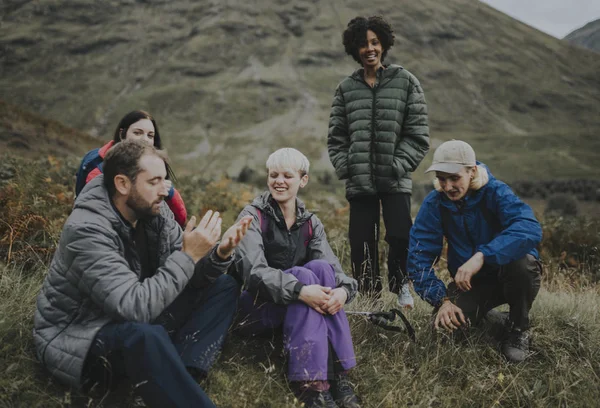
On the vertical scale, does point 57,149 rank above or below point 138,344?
below

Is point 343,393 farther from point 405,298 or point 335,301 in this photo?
point 405,298

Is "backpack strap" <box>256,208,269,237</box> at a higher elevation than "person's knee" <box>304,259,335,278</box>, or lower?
higher

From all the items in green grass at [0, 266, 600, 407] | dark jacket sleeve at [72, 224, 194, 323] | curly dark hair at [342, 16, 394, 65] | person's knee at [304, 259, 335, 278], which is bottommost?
green grass at [0, 266, 600, 407]

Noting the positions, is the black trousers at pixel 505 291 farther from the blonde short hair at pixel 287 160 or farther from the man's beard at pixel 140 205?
the man's beard at pixel 140 205

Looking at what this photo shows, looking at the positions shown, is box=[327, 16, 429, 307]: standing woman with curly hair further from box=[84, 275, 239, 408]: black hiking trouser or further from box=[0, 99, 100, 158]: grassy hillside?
box=[0, 99, 100, 158]: grassy hillside

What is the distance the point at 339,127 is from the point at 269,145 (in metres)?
64.4

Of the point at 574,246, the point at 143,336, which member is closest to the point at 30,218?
the point at 143,336

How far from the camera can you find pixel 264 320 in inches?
128

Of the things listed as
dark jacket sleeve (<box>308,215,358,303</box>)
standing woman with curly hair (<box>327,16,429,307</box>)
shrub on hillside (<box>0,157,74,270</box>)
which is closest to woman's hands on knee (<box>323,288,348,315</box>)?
dark jacket sleeve (<box>308,215,358,303</box>)

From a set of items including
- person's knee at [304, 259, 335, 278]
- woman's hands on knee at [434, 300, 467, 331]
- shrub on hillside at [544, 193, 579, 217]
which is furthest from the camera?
shrub on hillside at [544, 193, 579, 217]

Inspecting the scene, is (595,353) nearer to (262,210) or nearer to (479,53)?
(262,210)

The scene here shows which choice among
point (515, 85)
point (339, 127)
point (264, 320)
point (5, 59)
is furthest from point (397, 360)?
point (5, 59)

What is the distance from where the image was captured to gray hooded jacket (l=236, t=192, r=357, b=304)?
295 cm

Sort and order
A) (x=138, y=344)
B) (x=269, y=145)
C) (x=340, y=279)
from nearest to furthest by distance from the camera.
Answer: (x=138, y=344) → (x=340, y=279) → (x=269, y=145)
